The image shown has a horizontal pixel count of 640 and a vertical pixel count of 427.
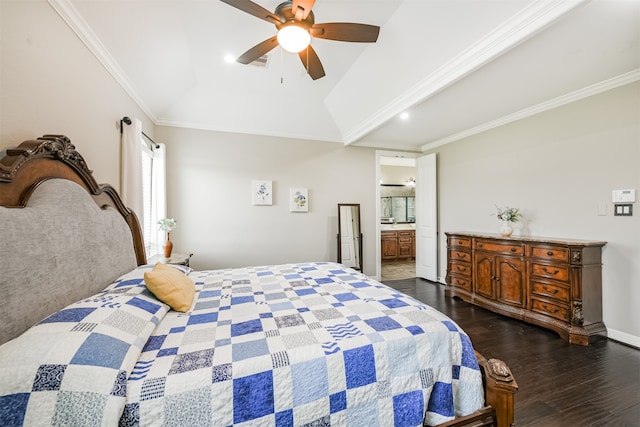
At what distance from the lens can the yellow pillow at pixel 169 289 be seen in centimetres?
142

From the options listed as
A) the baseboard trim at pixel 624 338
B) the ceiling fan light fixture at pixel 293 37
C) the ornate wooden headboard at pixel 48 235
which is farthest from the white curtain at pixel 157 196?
the baseboard trim at pixel 624 338

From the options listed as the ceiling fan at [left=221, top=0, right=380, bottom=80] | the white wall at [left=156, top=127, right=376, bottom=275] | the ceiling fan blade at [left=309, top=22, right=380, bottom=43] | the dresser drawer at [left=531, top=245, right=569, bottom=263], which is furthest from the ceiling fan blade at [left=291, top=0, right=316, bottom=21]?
the dresser drawer at [left=531, top=245, right=569, bottom=263]

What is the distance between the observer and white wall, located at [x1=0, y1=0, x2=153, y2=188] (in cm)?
121

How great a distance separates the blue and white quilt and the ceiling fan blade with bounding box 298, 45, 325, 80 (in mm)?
2015

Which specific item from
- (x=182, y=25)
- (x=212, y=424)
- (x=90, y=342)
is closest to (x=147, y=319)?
(x=90, y=342)

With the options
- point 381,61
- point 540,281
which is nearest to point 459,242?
point 540,281

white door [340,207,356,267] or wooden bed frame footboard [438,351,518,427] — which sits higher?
white door [340,207,356,267]

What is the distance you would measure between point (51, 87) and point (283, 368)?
2.08 metres

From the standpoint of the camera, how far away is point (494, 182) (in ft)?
12.0

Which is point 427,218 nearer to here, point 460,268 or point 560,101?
point 460,268

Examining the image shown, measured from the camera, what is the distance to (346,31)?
185 cm

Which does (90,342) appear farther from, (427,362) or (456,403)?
(456,403)

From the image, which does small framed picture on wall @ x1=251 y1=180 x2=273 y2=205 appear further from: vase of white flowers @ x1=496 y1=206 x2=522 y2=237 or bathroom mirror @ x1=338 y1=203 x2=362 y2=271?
vase of white flowers @ x1=496 y1=206 x2=522 y2=237

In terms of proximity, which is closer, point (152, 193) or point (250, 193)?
point (152, 193)
